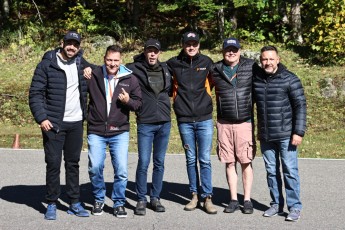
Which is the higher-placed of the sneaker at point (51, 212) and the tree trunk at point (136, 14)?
the tree trunk at point (136, 14)

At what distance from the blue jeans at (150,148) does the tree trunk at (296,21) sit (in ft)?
44.5

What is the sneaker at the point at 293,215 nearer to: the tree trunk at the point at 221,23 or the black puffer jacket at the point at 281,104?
the black puffer jacket at the point at 281,104

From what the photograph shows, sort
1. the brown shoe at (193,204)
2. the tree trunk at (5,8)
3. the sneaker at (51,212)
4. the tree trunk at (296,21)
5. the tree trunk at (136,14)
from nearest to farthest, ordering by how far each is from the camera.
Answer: the sneaker at (51,212) < the brown shoe at (193,204) < the tree trunk at (296,21) < the tree trunk at (136,14) < the tree trunk at (5,8)

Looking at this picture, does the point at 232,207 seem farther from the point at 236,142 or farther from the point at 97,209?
the point at 97,209

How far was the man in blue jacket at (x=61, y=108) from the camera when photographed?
22.9 feet

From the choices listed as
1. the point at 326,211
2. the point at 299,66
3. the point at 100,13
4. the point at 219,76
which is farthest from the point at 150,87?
the point at 100,13

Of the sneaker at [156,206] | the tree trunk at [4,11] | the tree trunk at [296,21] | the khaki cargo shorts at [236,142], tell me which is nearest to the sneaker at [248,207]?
the khaki cargo shorts at [236,142]

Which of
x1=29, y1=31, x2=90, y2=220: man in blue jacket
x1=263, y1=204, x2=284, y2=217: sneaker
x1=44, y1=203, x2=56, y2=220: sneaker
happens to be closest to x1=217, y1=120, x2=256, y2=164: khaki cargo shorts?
x1=263, y1=204, x2=284, y2=217: sneaker

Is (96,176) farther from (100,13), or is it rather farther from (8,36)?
(100,13)

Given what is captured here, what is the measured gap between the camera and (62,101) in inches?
276

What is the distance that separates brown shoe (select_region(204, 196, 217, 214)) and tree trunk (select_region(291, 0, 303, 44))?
44.3ft

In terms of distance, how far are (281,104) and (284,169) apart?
2.30 ft

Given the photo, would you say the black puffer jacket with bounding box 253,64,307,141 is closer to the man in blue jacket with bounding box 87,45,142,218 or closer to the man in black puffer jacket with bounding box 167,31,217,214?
the man in black puffer jacket with bounding box 167,31,217,214

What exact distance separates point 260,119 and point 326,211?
1322mm
